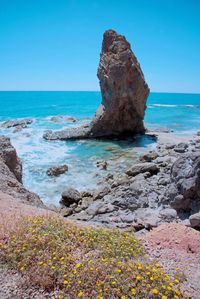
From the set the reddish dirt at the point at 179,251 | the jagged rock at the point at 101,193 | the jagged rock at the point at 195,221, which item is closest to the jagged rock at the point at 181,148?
the jagged rock at the point at 101,193

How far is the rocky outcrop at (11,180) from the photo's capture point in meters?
9.06

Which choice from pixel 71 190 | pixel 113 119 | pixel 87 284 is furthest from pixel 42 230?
pixel 113 119

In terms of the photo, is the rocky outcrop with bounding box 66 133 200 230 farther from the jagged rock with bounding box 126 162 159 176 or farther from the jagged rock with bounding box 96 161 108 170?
the jagged rock with bounding box 96 161 108 170

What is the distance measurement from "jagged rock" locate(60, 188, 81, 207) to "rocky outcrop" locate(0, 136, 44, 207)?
3.12m

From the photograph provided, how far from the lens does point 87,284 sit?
13.0 ft

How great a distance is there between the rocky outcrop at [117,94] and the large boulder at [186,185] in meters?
20.0

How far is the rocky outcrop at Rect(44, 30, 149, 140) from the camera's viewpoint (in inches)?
1101

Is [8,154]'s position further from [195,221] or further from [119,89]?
[119,89]

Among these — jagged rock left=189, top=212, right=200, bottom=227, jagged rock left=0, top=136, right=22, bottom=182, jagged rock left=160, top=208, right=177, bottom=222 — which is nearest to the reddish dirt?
jagged rock left=189, top=212, right=200, bottom=227

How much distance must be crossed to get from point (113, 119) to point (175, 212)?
72.0 feet

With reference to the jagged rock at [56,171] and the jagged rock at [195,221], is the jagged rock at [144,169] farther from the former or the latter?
the jagged rock at [195,221]

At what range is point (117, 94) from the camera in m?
28.5

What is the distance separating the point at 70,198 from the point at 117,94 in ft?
58.8

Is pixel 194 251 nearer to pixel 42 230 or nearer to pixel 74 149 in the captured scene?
pixel 42 230
